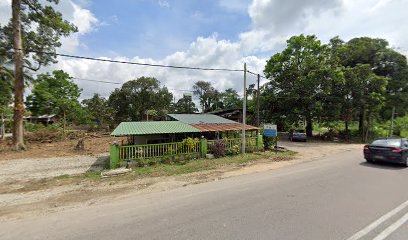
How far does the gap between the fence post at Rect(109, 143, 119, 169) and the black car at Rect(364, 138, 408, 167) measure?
482 inches

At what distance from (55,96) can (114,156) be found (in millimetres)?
21608

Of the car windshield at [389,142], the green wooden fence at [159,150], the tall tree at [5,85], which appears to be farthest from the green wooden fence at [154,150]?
the tall tree at [5,85]

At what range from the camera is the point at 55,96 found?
1023 inches

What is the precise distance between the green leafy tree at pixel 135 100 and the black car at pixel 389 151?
118 feet

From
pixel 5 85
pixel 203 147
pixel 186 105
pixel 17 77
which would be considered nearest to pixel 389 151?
pixel 203 147

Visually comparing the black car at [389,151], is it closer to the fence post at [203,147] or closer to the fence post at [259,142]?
the fence post at [259,142]

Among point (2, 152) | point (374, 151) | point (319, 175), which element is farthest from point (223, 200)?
point (2, 152)

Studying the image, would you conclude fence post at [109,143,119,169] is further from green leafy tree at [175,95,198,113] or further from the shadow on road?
green leafy tree at [175,95,198,113]

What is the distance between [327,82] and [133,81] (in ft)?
111

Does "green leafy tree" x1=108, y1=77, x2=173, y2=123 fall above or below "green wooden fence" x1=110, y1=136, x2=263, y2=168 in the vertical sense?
above

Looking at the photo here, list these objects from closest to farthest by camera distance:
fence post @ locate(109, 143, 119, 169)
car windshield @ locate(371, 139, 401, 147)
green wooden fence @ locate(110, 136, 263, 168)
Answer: car windshield @ locate(371, 139, 401, 147) → fence post @ locate(109, 143, 119, 169) → green wooden fence @ locate(110, 136, 263, 168)

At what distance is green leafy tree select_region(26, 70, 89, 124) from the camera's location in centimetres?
2464

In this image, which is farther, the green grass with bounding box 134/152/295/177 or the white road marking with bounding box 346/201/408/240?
the green grass with bounding box 134/152/295/177

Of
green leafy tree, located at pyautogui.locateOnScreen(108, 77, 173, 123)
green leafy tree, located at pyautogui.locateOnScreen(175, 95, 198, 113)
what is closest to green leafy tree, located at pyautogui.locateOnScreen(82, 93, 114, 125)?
green leafy tree, located at pyautogui.locateOnScreen(108, 77, 173, 123)
